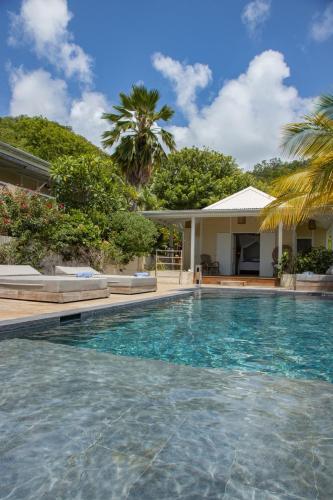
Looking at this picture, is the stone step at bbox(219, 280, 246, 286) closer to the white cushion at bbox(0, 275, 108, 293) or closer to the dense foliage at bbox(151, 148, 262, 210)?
the white cushion at bbox(0, 275, 108, 293)

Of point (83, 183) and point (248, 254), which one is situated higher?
point (83, 183)

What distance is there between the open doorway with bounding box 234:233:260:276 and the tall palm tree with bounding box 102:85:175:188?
6891mm

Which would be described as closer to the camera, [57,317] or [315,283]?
[57,317]

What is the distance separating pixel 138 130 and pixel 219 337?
16946 mm

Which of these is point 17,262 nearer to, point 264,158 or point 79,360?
point 79,360

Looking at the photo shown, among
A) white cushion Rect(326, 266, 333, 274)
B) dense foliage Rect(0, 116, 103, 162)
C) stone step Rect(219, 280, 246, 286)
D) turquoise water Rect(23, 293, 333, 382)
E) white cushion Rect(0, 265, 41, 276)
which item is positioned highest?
dense foliage Rect(0, 116, 103, 162)

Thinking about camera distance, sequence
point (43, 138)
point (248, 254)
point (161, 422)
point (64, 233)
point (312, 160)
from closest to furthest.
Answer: point (161, 422) < point (312, 160) < point (64, 233) < point (248, 254) < point (43, 138)

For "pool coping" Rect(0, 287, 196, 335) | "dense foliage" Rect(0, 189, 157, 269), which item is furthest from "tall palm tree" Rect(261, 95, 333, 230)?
"dense foliage" Rect(0, 189, 157, 269)

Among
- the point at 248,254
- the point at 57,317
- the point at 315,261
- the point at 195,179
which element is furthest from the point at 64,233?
the point at 195,179

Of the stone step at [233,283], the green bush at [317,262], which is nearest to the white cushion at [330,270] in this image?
the green bush at [317,262]

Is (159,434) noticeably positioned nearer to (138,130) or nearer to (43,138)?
(138,130)

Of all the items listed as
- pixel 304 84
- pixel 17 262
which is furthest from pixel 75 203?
pixel 304 84

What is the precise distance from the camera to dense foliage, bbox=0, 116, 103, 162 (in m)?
35.1

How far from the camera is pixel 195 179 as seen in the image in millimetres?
31203
